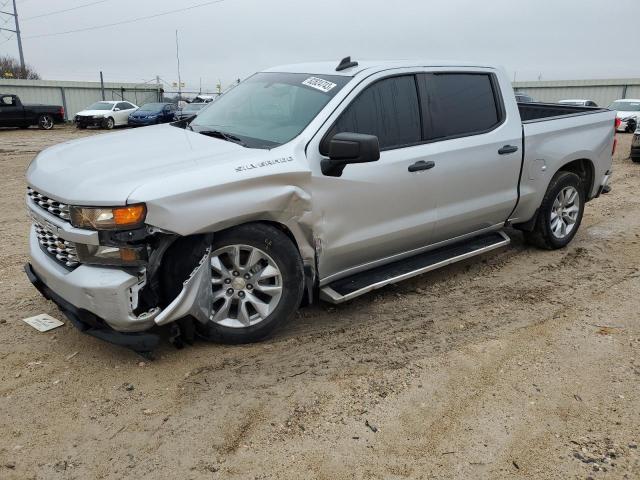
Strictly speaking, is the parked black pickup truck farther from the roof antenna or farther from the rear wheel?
the roof antenna

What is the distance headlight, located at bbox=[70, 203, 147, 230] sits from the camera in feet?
9.64

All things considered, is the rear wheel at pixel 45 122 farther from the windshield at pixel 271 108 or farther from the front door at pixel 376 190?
the front door at pixel 376 190

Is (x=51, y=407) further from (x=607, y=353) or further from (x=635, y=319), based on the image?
(x=635, y=319)

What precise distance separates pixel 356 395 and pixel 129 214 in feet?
5.39

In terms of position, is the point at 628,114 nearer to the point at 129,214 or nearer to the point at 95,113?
the point at 95,113

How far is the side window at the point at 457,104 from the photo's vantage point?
14.2ft

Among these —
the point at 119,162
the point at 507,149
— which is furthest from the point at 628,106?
the point at 119,162

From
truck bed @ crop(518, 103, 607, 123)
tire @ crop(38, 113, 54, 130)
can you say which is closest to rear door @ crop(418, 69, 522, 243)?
truck bed @ crop(518, 103, 607, 123)

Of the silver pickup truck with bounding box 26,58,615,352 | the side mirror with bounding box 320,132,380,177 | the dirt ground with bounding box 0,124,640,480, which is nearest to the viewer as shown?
the dirt ground with bounding box 0,124,640,480

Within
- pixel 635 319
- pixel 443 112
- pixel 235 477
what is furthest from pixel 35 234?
pixel 635 319

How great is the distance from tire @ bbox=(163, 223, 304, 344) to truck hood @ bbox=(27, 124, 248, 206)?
494 millimetres

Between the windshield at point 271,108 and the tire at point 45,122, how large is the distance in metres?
23.0

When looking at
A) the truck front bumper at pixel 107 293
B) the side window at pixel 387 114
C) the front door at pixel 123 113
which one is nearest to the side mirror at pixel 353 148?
the side window at pixel 387 114

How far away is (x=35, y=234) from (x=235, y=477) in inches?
88.9
